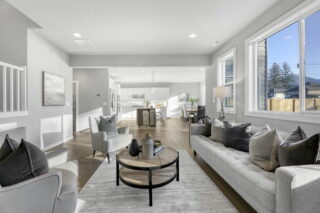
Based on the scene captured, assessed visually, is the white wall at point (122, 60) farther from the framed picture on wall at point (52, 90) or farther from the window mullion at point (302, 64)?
the window mullion at point (302, 64)

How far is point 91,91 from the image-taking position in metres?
6.66

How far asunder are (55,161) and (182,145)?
3074 mm

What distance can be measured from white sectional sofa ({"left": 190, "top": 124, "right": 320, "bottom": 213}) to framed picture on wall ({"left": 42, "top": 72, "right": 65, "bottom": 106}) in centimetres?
401

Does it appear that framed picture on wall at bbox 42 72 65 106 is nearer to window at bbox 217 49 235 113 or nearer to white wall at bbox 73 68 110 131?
white wall at bbox 73 68 110 131

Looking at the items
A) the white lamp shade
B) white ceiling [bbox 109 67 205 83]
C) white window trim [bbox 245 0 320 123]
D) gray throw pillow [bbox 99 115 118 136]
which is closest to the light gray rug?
gray throw pillow [bbox 99 115 118 136]

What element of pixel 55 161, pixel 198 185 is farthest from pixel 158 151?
pixel 55 161

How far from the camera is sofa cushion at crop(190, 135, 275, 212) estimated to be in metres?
1.37

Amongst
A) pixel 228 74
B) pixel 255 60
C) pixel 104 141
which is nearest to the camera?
pixel 104 141

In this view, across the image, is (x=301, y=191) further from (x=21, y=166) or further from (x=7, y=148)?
(x=7, y=148)

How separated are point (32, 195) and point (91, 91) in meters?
5.97

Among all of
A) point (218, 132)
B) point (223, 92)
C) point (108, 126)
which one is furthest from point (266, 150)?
point (108, 126)

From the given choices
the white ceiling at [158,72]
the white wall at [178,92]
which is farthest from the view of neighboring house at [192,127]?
the white wall at [178,92]

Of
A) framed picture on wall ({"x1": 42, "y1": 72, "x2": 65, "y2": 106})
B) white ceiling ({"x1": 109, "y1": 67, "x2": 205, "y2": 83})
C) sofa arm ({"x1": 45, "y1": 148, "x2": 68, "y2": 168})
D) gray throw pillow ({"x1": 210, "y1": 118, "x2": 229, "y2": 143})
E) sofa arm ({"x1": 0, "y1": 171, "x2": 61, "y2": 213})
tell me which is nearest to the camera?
sofa arm ({"x1": 0, "y1": 171, "x2": 61, "y2": 213})

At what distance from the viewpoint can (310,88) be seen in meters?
2.15
